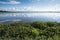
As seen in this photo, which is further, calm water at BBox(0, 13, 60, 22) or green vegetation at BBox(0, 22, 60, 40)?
calm water at BBox(0, 13, 60, 22)

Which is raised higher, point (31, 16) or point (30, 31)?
point (31, 16)

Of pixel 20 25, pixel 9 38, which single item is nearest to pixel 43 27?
pixel 20 25

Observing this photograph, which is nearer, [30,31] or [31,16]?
[30,31]

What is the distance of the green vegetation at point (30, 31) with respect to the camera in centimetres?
255

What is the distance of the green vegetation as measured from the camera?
2555mm

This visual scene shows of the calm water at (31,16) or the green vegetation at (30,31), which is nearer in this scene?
the green vegetation at (30,31)

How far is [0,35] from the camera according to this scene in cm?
260

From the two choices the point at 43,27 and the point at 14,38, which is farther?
the point at 43,27

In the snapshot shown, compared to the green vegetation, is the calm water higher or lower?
higher

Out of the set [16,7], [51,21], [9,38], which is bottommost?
[9,38]

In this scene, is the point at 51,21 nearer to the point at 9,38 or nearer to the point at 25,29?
the point at 25,29

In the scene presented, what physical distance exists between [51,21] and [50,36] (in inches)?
14.5

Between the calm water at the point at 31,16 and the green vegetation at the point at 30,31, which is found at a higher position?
the calm water at the point at 31,16

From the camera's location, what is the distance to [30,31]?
263 cm
